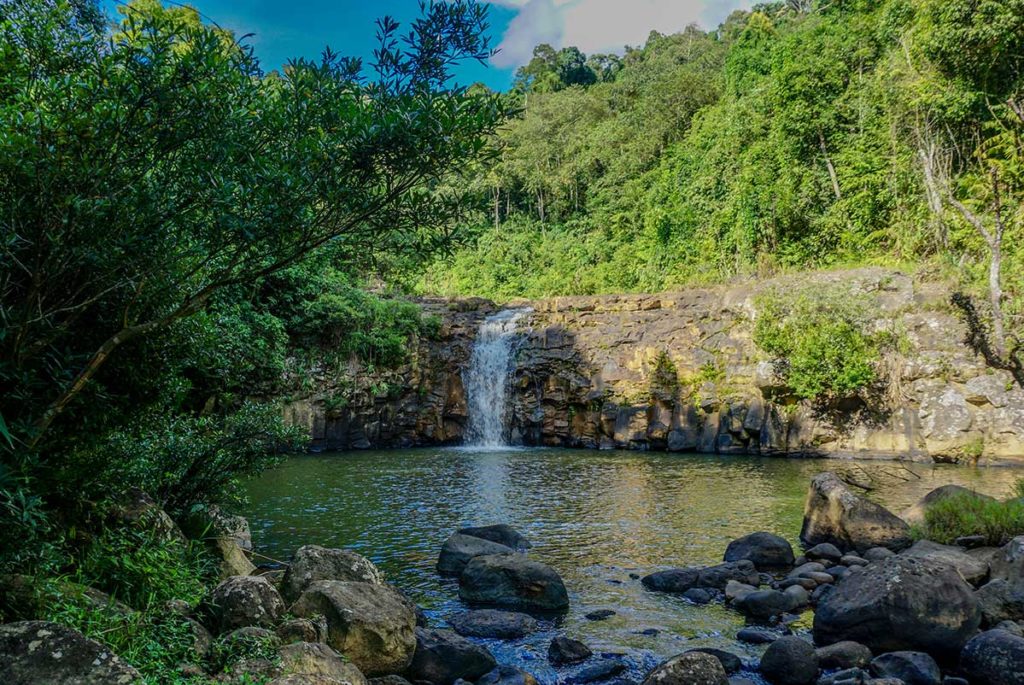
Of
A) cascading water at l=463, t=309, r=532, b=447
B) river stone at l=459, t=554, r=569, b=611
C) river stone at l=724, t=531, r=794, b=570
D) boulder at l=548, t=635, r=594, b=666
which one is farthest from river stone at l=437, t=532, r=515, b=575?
cascading water at l=463, t=309, r=532, b=447

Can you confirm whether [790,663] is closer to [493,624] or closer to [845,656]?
[845,656]

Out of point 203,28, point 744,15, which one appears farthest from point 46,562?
point 744,15

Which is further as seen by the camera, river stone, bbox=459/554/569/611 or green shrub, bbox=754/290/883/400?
green shrub, bbox=754/290/883/400

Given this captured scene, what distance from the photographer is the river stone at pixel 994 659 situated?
17.8 feet

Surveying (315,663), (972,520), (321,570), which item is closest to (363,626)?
A: (315,663)

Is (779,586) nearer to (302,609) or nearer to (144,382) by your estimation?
(302,609)

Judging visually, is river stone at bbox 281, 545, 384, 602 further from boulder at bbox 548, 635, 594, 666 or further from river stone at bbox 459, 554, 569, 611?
boulder at bbox 548, 635, 594, 666

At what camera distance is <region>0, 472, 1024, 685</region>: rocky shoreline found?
14.5ft

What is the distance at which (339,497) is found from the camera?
14.0m

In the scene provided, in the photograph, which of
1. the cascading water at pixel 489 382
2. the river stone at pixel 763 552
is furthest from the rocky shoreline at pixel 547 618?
the cascading water at pixel 489 382

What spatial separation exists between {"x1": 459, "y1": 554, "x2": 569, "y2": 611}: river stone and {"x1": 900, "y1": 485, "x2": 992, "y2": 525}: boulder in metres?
5.72

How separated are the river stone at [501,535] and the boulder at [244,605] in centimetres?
477

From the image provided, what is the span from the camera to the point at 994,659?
5.56m

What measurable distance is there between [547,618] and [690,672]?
244cm
